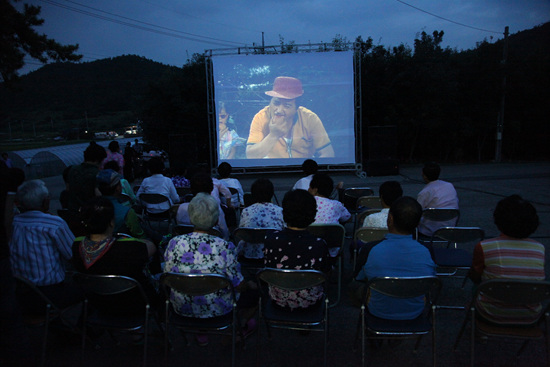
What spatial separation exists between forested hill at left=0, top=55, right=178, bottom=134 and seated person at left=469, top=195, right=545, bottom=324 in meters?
34.4

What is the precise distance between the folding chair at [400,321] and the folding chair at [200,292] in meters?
0.79

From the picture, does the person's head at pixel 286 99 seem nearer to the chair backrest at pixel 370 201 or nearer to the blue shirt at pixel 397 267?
the chair backrest at pixel 370 201

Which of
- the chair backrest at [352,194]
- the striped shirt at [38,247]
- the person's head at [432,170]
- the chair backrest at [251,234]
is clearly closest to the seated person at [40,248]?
the striped shirt at [38,247]

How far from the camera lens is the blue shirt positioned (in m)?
2.13

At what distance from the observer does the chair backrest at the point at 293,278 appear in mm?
2043

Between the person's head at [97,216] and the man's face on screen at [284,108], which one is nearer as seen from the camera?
the person's head at [97,216]

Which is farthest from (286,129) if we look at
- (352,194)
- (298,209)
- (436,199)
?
(298,209)

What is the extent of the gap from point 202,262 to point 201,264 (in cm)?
1

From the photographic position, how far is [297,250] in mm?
2254

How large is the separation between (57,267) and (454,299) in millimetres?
3151

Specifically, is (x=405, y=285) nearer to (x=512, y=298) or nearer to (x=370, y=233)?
(x=512, y=298)

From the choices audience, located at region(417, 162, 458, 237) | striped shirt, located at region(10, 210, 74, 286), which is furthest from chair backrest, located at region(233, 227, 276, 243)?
audience, located at region(417, 162, 458, 237)

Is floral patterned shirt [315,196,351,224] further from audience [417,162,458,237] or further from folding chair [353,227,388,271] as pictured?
audience [417,162,458,237]

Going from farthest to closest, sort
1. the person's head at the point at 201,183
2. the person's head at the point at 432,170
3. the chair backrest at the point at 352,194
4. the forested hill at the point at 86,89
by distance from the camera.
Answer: the forested hill at the point at 86,89, the chair backrest at the point at 352,194, the person's head at the point at 432,170, the person's head at the point at 201,183
